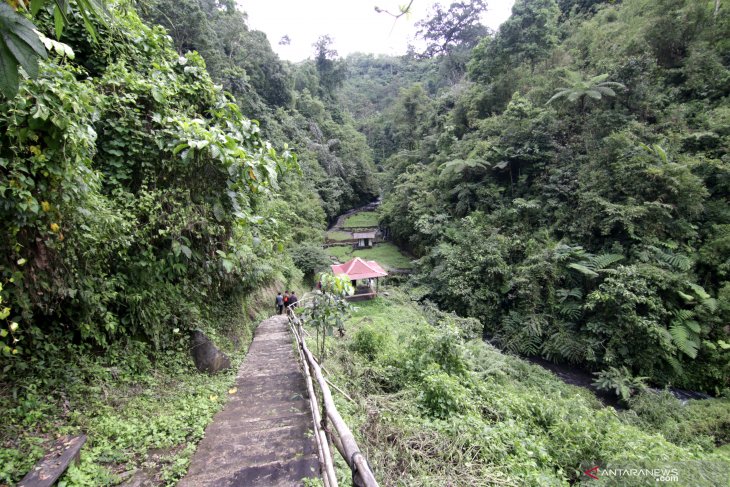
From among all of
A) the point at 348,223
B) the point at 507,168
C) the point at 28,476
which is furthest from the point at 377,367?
the point at 348,223

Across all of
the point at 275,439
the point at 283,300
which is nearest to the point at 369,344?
the point at 275,439

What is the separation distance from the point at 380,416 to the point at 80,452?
2.52m

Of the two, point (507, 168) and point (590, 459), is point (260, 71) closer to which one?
point (507, 168)

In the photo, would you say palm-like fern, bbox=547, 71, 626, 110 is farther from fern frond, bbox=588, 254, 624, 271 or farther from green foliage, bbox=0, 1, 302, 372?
green foliage, bbox=0, 1, 302, 372

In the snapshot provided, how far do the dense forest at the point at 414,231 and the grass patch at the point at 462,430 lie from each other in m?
0.05

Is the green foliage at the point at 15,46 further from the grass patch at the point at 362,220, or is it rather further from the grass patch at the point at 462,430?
the grass patch at the point at 362,220

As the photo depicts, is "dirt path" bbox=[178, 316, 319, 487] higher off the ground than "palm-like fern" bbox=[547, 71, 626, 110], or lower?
lower

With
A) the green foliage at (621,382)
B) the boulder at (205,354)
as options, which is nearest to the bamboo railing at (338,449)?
the boulder at (205,354)

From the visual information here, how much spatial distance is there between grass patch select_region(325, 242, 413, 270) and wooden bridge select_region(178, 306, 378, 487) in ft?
60.0

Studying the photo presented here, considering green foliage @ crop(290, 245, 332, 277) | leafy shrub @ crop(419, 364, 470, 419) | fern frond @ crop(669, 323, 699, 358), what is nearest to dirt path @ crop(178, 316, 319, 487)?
leafy shrub @ crop(419, 364, 470, 419)

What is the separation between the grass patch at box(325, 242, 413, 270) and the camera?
23.4 meters

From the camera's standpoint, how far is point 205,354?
4793mm

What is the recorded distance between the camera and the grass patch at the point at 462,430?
321 cm

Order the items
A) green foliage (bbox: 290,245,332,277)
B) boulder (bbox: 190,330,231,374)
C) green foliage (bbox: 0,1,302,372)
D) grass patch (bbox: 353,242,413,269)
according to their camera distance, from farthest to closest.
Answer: grass patch (bbox: 353,242,413,269)
green foliage (bbox: 290,245,332,277)
boulder (bbox: 190,330,231,374)
green foliage (bbox: 0,1,302,372)
